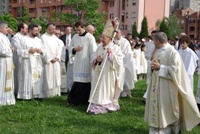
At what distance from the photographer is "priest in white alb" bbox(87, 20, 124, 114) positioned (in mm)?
8477

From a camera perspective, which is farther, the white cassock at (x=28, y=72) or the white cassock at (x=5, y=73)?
the white cassock at (x=28, y=72)

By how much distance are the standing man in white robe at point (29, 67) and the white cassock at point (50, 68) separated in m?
0.46

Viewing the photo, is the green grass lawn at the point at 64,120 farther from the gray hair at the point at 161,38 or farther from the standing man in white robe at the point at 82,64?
the gray hair at the point at 161,38

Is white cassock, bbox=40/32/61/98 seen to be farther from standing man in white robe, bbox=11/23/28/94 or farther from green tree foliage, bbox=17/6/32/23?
green tree foliage, bbox=17/6/32/23

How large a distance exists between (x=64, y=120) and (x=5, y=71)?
231 cm

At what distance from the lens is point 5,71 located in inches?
352

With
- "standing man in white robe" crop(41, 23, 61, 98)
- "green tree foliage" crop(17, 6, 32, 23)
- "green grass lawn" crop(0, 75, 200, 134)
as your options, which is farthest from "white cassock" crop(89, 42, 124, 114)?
"green tree foliage" crop(17, 6, 32, 23)

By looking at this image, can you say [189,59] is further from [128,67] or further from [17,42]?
[17,42]

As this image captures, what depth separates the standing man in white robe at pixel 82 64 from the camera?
924 centimetres

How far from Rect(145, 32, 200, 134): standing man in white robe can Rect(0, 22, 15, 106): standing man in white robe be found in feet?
13.2

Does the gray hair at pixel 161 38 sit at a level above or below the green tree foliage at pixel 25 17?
below

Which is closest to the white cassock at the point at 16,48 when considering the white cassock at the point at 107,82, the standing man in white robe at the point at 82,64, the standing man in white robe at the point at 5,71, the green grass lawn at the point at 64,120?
the standing man in white robe at the point at 5,71

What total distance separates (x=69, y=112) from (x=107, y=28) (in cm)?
225

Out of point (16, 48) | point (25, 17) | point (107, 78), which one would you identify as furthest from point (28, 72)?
point (25, 17)
